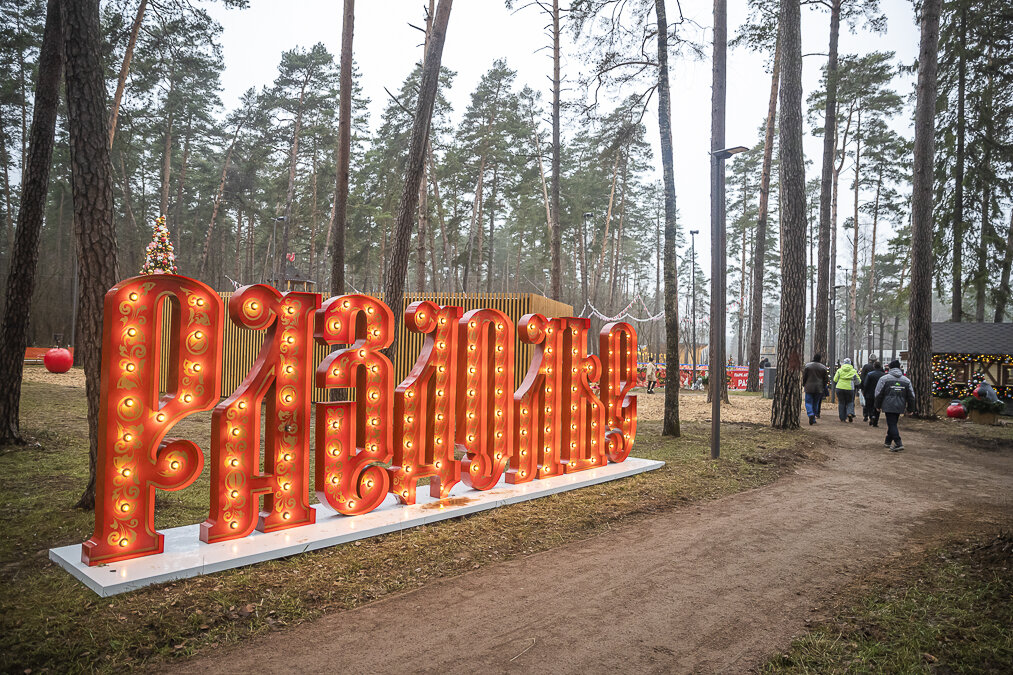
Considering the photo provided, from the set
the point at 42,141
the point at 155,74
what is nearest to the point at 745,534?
the point at 42,141

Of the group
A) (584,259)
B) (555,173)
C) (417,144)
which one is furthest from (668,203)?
(584,259)

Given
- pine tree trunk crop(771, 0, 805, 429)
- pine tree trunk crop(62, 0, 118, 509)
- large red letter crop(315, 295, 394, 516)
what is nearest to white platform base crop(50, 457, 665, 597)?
large red letter crop(315, 295, 394, 516)

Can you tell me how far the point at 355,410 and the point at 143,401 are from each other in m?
1.91

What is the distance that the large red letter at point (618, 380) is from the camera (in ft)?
29.9

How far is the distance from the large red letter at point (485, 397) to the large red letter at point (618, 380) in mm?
2204

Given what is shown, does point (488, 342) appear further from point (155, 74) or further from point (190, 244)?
point (190, 244)

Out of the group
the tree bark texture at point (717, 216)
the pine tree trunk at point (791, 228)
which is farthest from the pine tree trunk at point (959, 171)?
the tree bark texture at point (717, 216)

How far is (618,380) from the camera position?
30.5 feet

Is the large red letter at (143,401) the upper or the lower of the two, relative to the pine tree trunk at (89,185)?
lower

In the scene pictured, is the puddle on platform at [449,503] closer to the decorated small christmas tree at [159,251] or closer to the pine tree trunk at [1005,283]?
the decorated small christmas tree at [159,251]

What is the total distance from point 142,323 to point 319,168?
3366cm

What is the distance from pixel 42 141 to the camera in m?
9.11

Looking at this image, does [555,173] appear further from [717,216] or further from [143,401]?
[143,401]

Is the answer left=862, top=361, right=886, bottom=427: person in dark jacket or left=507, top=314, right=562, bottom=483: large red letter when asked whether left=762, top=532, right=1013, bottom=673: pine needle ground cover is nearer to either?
left=507, top=314, right=562, bottom=483: large red letter
